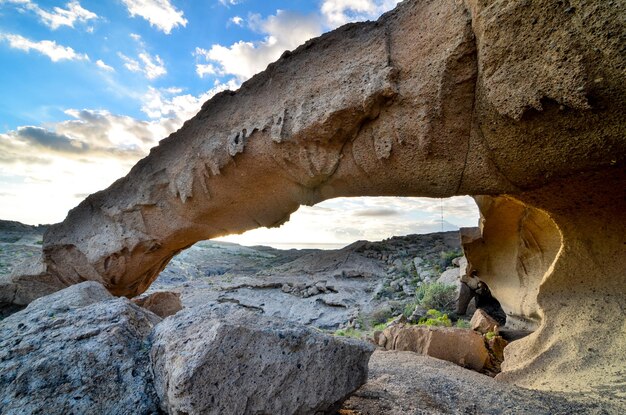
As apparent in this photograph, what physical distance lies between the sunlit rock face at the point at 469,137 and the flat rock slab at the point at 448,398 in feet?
1.13

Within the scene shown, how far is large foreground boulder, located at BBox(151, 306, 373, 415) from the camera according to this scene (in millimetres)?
1055

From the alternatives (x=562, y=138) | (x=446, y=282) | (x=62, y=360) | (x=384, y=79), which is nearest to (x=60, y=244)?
(x=62, y=360)

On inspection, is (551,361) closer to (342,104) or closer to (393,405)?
(393,405)

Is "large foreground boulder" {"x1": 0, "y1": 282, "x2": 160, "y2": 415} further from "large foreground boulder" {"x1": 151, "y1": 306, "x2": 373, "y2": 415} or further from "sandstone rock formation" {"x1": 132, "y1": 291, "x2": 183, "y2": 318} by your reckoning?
"sandstone rock formation" {"x1": 132, "y1": 291, "x2": 183, "y2": 318}

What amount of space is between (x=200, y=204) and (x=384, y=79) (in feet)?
6.78

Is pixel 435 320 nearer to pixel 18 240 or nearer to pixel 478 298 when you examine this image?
pixel 478 298

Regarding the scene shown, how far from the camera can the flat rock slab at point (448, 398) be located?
4.88 ft

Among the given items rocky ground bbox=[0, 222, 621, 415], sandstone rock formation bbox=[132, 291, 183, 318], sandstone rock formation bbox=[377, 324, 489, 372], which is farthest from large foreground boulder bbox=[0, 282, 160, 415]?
sandstone rock formation bbox=[377, 324, 489, 372]

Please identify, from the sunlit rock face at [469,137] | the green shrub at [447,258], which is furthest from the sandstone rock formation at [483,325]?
the green shrub at [447,258]

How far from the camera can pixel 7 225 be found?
8805 millimetres

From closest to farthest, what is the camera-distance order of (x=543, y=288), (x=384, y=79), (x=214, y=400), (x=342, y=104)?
(x=214, y=400)
(x=384, y=79)
(x=342, y=104)
(x=543, y=288)

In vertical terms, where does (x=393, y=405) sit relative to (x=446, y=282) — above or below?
above

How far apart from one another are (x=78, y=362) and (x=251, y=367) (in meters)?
0.69

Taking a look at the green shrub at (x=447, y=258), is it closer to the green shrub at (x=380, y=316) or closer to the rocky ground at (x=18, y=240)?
the green shrub at (x=380, y=316)
